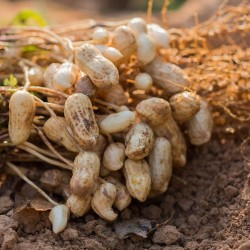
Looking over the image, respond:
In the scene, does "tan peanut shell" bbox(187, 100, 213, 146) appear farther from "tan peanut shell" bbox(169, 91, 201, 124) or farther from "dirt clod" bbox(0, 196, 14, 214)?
"dirt clod" bbox(0, 196, 14, 214)

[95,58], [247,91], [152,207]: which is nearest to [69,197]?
[152,207]

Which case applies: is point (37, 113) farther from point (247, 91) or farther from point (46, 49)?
point (247, 91)

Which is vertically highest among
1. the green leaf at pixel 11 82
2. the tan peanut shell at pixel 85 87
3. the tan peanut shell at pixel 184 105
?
the tan peanut shell at pixel 85 87

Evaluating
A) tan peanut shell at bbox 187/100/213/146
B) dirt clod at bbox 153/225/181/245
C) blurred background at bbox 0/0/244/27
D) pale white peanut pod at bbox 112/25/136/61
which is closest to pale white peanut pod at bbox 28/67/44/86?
pale white peanut pod at bbox 112/25/136/61

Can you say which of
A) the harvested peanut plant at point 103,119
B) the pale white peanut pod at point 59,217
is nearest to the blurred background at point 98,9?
the harvested peanut plant at point 103,119

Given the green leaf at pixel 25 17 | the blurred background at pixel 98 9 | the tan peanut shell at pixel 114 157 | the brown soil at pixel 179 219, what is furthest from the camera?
the blurred background at pixel 98 9

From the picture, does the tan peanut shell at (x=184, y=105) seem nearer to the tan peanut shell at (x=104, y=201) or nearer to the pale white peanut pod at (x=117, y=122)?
the pale white peanut pod at (x=117, y=122)

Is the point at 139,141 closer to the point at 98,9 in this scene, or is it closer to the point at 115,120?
the point at 115,120

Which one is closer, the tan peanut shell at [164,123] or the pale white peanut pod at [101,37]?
the tan peanut shell at [164,123]

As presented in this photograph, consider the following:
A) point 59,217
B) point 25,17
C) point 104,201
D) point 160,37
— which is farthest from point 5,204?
point 25,17
